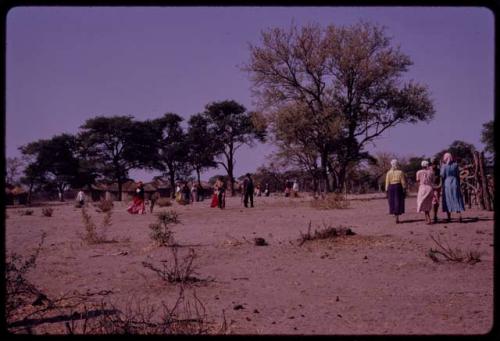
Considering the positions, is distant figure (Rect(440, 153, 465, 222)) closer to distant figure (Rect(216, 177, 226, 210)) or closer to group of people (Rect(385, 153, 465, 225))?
group of people (Rect(385, 153, 465, 225))

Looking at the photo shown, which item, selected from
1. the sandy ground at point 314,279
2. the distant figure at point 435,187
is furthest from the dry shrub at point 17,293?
the distant figure at point 435,187

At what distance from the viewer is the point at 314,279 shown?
264 inches

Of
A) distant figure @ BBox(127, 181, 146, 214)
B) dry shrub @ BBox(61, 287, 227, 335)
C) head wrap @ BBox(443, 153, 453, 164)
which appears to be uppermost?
head wrap @ BBox(443, 153, 453, 164)

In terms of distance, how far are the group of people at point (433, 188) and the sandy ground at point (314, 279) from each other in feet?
1.46

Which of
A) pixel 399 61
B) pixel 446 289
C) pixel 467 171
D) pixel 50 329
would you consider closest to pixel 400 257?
pixel 446 289

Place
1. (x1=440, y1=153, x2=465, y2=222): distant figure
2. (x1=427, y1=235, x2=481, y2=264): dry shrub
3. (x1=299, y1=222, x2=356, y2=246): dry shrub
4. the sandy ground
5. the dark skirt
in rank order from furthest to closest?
the dark skirt < (x1=440, y1=153, x2=465, y2=222): distant figure < (x1=299, y1=222, x2=356, y2=246): dry shrub < (x1=427, y1=235, x2=481, y2=264): dry shrub < the sandy ground

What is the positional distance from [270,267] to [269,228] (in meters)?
5.25

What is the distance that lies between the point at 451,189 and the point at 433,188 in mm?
378

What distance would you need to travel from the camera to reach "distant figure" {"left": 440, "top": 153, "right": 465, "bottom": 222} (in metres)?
11.1

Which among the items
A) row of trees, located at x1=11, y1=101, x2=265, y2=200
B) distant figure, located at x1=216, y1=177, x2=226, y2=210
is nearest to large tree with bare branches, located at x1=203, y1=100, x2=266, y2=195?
row of trees, located at x1=11, y1=101, x2=265, y2=200

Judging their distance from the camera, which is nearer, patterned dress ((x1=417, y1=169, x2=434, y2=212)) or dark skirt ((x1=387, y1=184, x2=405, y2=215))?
patterned dress ((x1=417, y1=169, x2=434, y2=212))

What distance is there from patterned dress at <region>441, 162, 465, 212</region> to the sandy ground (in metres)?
0.40

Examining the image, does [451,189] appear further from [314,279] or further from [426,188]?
[314,279]

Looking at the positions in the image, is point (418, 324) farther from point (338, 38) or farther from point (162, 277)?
point (338, 38)
